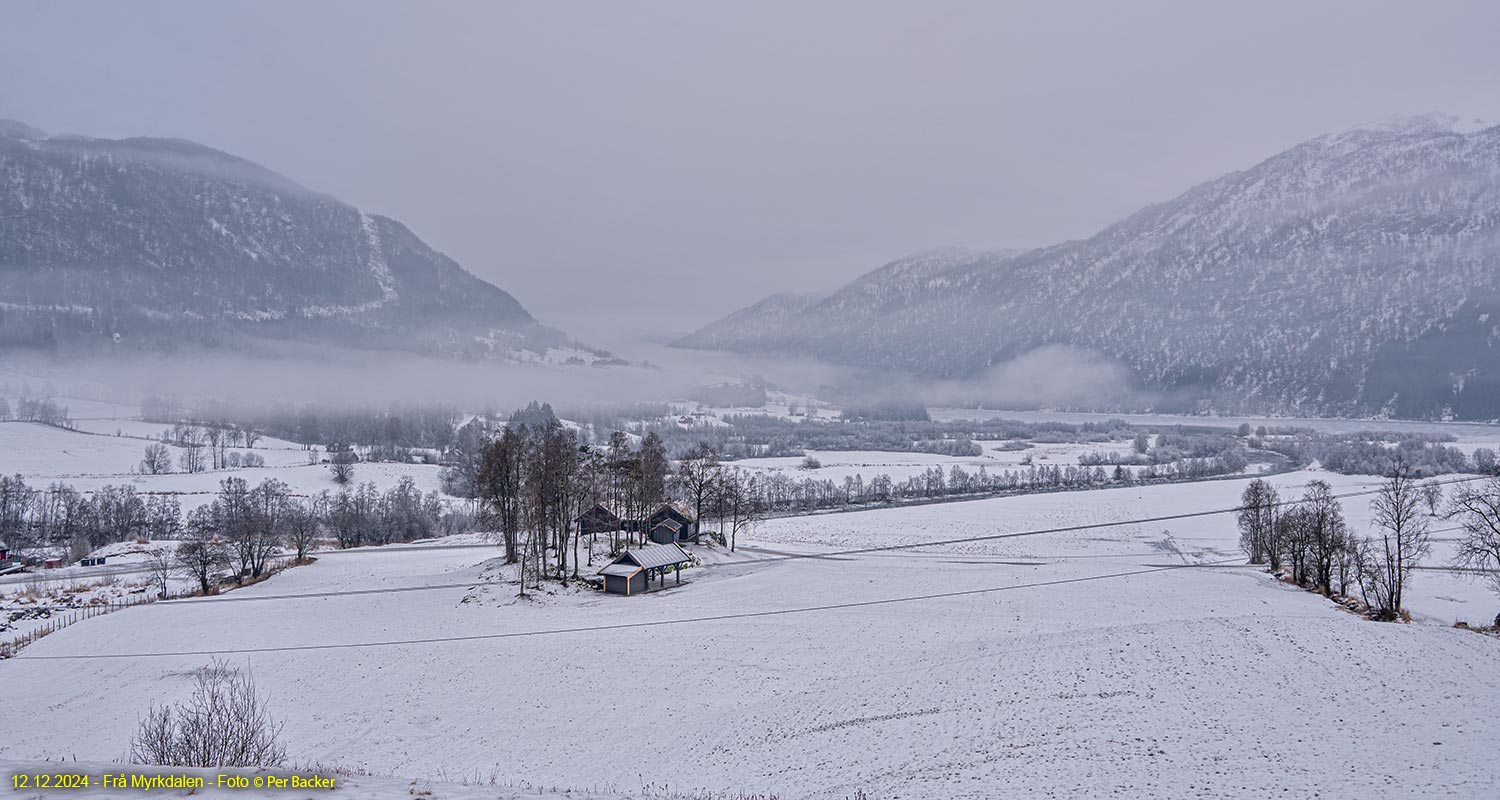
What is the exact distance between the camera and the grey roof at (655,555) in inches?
1743

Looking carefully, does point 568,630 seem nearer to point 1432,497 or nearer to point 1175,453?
point 1432,497

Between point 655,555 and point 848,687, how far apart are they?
75.1ft

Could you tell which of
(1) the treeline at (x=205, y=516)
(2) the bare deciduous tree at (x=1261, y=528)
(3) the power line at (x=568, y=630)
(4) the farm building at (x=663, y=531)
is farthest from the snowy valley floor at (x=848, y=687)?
(1) the treeline at (x=205, y=516)

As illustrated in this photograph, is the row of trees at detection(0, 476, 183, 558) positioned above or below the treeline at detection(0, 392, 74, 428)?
below

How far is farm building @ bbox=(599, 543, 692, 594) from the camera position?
4300cm

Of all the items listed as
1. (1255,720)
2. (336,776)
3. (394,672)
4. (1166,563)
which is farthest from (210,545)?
(1166,563)

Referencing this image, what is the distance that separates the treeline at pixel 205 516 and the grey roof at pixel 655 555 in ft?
113

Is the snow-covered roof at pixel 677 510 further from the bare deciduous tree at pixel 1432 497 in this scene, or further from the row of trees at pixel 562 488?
the bare deciduous tree at pixel 1432 497

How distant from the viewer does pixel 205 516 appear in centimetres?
7819

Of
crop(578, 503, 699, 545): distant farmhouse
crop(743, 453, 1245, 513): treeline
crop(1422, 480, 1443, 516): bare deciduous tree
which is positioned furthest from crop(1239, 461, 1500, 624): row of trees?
crop(743, 453, 1245, 513): treeline

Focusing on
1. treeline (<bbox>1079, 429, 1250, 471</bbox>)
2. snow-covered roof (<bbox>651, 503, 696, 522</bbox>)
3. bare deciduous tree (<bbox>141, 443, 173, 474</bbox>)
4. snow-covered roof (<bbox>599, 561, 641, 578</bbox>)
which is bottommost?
treeline (<bbox>1079, 429, 1250, 471</bbox>)

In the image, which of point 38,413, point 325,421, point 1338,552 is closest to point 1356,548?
point 1338,552

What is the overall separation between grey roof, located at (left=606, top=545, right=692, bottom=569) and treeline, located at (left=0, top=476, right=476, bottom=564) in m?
34.4

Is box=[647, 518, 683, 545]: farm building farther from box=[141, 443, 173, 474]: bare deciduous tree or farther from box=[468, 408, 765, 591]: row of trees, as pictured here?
box=[141, 443, 173, 474]: bare deciduous tree
